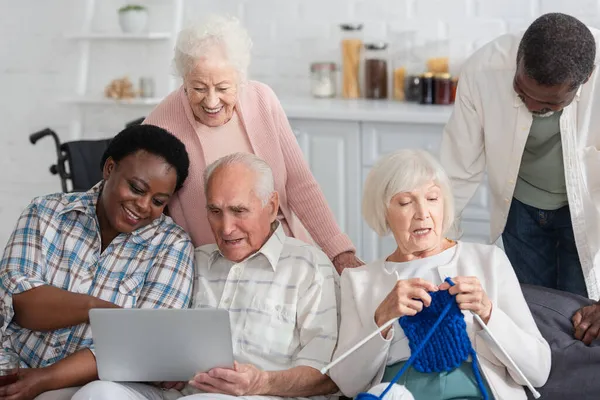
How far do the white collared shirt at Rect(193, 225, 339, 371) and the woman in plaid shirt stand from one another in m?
0.10

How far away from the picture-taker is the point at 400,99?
15.2ft

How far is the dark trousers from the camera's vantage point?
277 centimetres

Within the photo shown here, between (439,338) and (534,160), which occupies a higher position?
(534,160)

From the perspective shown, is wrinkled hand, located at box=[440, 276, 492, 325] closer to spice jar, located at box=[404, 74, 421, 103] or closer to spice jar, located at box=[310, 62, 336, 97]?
spice jar, located at box=[404, 74, 421, 103]

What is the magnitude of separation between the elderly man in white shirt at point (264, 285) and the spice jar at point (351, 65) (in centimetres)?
229

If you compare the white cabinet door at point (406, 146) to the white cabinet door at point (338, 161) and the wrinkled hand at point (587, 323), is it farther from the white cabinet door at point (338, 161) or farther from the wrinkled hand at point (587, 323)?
the wrinkled hand at point (587, 323)

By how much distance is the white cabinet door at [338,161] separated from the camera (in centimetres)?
428

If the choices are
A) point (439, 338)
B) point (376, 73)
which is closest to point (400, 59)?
point (376, 73)

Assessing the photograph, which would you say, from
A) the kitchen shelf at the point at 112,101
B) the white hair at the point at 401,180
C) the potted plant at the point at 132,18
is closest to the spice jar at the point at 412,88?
the kitchen shelf at the point at 112,101

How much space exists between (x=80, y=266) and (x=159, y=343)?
43 centimetres

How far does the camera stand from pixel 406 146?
416 cm

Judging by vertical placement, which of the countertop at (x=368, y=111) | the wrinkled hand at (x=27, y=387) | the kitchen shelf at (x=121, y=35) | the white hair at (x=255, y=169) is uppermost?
the kitchen shelf at (x=121, y=35)

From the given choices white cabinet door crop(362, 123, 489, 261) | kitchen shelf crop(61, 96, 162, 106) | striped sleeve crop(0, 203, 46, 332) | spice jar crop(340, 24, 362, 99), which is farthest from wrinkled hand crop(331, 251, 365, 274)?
kitchen shelf crop(61, 96, 162, 106)

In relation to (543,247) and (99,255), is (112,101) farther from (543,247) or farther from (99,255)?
(543,247)
